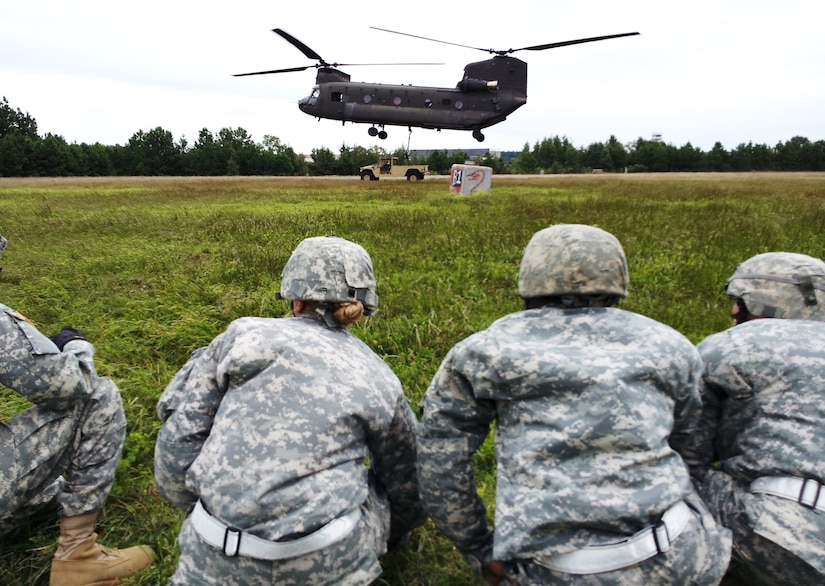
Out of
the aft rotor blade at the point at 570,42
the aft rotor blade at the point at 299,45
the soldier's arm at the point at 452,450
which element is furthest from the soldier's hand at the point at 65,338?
the aft rotor blade at the point at 299,45

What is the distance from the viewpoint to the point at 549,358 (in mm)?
1695

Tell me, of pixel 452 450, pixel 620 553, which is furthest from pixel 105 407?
pixel 620 553

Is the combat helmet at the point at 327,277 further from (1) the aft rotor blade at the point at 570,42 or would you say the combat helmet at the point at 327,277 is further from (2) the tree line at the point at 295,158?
(2) the tree line at the point at 295,158

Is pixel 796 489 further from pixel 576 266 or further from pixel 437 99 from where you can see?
pixel 437 99

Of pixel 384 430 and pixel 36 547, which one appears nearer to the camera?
pixel 384 430

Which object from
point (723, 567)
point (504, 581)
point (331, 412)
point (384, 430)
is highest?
point (331, 412)

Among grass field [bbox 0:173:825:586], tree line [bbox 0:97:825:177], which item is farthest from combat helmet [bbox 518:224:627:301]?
tree line [bbox 0:97:825:177]

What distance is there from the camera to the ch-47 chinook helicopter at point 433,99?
926 inches

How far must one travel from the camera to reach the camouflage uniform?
82.9 inches

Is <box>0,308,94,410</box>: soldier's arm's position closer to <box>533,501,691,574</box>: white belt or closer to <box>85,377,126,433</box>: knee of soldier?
<box>85,377,126,433</box>: knee of soldier

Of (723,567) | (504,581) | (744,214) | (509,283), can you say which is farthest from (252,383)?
(744,214)

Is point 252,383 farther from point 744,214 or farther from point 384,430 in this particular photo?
point 744,214

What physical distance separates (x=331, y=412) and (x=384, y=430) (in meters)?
0.25

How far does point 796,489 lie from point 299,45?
73.9ft
